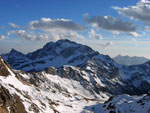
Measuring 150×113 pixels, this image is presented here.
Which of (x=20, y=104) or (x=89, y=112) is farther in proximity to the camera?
(x=89, y=112)

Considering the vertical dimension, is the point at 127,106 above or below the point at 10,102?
below

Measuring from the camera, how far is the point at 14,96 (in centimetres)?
12250

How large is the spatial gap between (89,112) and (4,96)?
87264 mm

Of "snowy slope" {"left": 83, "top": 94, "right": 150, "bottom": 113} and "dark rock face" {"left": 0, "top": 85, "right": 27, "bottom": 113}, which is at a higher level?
"dark rock face" {"left": 0, "top": 85, "right": 27, "bottom": 113}

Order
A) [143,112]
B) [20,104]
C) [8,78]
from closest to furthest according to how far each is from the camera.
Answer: [20,104] < [143,112] < [8,78]

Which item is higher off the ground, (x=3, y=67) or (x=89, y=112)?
(x=3, y=67)

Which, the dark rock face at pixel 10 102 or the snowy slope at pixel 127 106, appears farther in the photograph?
the snowy slope at pixel 127 106

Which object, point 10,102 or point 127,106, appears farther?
point 127,106

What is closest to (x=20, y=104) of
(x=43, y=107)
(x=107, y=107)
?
(x=43, y=107)

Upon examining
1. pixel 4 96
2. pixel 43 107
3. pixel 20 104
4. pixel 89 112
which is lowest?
pixel 89 112

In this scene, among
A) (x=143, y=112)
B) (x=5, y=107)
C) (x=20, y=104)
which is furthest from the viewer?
(x=143, y=112)

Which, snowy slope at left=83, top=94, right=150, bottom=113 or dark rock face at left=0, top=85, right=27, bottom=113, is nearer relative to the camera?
dark rock face at left=0, top=85, right=27, bottom=113

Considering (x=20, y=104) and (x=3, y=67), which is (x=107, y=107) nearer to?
(x=20, y=104)

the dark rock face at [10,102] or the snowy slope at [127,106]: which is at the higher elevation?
the dark rock face at [10,102]
